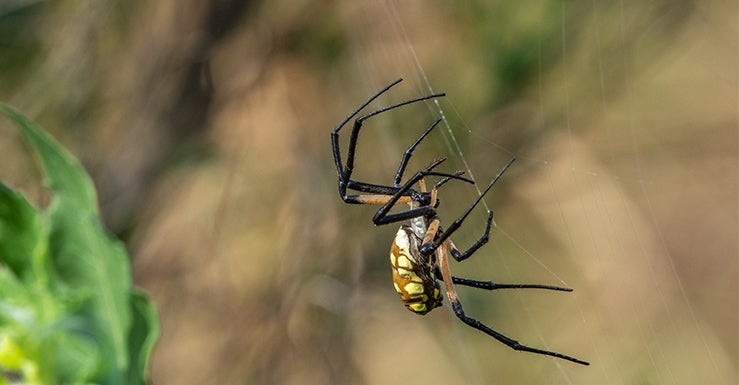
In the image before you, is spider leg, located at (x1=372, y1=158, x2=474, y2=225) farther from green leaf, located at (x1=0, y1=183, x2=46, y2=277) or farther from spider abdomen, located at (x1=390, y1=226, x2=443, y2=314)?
green leaf, located at (x1=0, y1=183, x2=46, y2=277)

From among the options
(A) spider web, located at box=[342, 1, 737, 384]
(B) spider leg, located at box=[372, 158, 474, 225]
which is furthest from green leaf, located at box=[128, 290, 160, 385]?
(A) spider web, located at box=[342, 1, 737, 384]

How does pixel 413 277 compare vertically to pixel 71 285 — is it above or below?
below

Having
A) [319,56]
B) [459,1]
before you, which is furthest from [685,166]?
[319,56]

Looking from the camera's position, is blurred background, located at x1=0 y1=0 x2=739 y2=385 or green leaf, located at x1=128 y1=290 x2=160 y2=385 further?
blurred background, located at x1=0 y1=0 x2=739 y2=385

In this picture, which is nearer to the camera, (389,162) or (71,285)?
(71,285)

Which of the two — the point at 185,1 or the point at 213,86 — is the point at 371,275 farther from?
the point at 185,1

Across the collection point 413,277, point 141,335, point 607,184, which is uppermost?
point 141,335

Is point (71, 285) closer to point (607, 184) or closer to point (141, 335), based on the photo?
point (141, 335)

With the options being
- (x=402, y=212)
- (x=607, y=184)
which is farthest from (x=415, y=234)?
(x=607, y=184)
